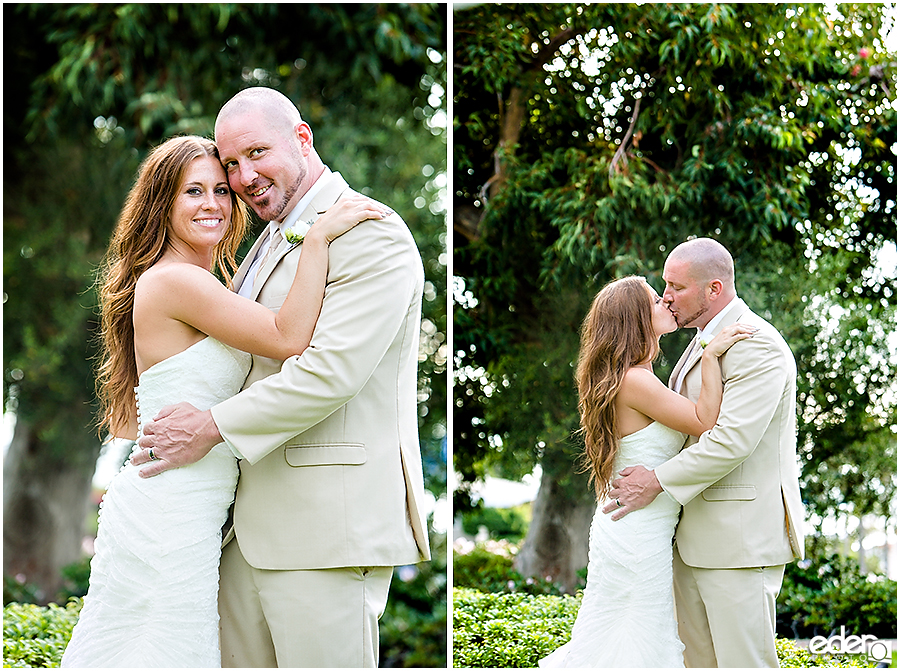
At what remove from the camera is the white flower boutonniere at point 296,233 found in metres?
2.74

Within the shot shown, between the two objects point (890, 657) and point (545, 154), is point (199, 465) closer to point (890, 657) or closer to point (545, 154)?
point (545, 154)

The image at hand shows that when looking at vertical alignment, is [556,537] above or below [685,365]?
below

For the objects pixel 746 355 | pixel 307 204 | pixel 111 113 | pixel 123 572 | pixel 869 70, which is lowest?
pixel 123 572

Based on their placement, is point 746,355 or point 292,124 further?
point 746,355

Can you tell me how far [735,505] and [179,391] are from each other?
2291 mm

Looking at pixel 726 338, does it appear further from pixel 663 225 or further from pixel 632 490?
pixel 663 225

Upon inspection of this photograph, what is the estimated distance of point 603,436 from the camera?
3689 mm

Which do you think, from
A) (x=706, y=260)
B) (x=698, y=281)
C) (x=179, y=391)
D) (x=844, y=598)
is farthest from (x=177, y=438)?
(x=844, y=598)

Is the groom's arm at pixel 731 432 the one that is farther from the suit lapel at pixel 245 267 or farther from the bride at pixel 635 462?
the suit lapel at pixel 245 267

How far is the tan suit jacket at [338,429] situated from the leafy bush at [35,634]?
260 centimetres

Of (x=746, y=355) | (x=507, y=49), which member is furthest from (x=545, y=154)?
(x=746, y=355)

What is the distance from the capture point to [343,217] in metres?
2.66

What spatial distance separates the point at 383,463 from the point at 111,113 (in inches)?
172

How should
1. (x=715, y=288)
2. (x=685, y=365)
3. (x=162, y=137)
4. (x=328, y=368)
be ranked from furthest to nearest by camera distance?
(x=162, y=137), (x=715, y=288), (x=685, y=365), (x=328, y=368)
